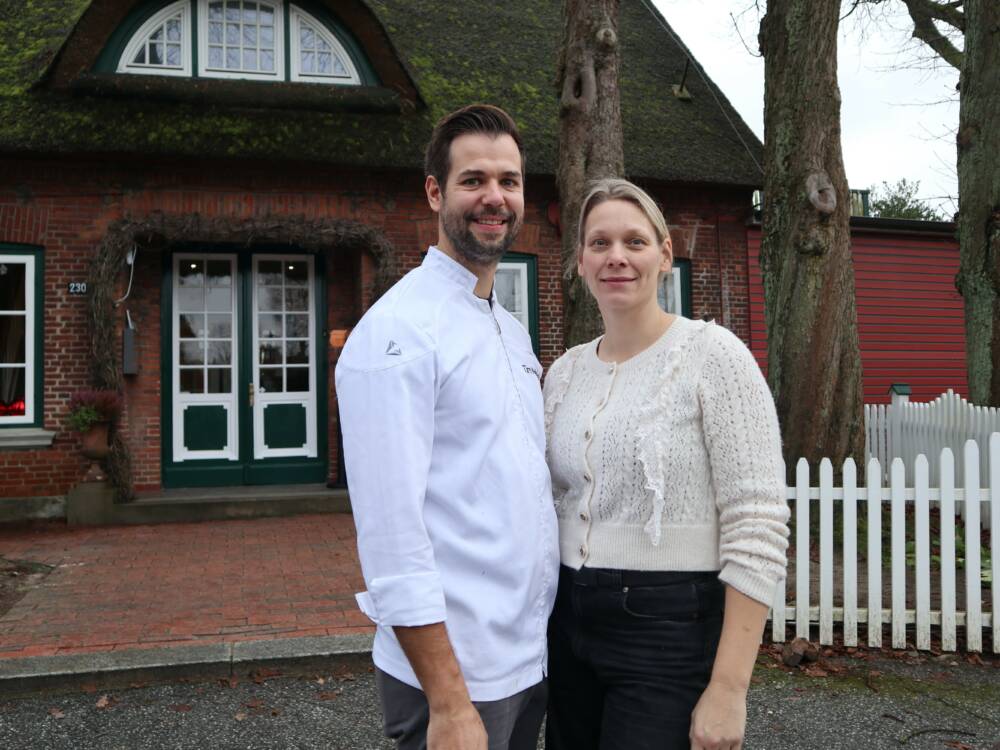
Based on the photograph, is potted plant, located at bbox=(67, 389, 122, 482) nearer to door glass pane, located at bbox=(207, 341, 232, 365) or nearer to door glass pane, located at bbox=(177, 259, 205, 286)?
door glass pane, located at bbox=(207, 341, 232, 365)

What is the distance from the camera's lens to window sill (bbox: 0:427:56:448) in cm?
925

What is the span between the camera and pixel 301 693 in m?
4.25

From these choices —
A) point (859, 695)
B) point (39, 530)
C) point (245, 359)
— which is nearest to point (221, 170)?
point (245, 359)

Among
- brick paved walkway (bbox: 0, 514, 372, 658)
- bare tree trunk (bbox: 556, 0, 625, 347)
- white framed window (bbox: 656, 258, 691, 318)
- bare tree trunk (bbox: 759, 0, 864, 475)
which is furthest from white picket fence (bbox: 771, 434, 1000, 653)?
white framed window (bbox: 656, 258, 691, 318)

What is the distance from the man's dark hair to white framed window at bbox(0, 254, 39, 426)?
363 inches

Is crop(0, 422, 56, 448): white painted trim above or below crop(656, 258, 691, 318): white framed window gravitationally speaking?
below

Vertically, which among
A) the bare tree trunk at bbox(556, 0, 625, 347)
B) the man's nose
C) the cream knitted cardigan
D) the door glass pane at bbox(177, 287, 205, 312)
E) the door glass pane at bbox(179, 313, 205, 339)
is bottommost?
the cream knitted cardigan

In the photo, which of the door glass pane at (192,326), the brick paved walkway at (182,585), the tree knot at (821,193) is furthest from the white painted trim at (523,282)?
the tree knot at (821,193)

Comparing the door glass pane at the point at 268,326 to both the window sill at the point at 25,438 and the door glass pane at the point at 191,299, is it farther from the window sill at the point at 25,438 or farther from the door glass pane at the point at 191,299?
the window sill at the point at 25,438

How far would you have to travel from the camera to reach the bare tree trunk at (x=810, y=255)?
6.74 m

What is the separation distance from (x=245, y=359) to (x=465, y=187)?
29.7 feet

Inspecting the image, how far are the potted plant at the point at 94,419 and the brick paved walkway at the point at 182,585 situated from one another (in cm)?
80

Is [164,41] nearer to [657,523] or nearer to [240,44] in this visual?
[240,44]

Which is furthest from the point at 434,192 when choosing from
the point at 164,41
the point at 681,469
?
the point at 164,41
